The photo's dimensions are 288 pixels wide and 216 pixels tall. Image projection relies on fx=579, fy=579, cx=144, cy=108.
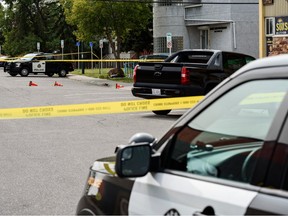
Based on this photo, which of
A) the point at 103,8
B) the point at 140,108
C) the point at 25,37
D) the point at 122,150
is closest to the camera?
the point at 122,150

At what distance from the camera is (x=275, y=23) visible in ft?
82.0

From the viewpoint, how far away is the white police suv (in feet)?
7.40

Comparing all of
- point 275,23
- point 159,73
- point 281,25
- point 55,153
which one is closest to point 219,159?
point 55,153

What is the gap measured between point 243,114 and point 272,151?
1.58 feet

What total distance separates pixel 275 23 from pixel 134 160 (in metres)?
23.3

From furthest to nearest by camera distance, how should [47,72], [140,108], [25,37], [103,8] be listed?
1. [25,37]
2. [47,72]
3. [103,8]
4. [140,108]

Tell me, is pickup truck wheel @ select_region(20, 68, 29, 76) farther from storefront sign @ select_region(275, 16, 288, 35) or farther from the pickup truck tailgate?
the pickup truck tailgate

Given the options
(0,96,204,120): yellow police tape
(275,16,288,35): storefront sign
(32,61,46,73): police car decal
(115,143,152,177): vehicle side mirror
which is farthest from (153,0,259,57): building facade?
(115,143,152,177): vehicle side mirror

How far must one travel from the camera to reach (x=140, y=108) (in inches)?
567

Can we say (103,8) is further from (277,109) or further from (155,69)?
(277,109)

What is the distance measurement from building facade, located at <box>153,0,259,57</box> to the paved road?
748 inches

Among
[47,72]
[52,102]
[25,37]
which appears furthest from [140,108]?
[25,37]

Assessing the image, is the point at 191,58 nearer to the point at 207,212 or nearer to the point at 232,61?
the point at 232,61

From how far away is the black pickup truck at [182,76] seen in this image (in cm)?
1420
